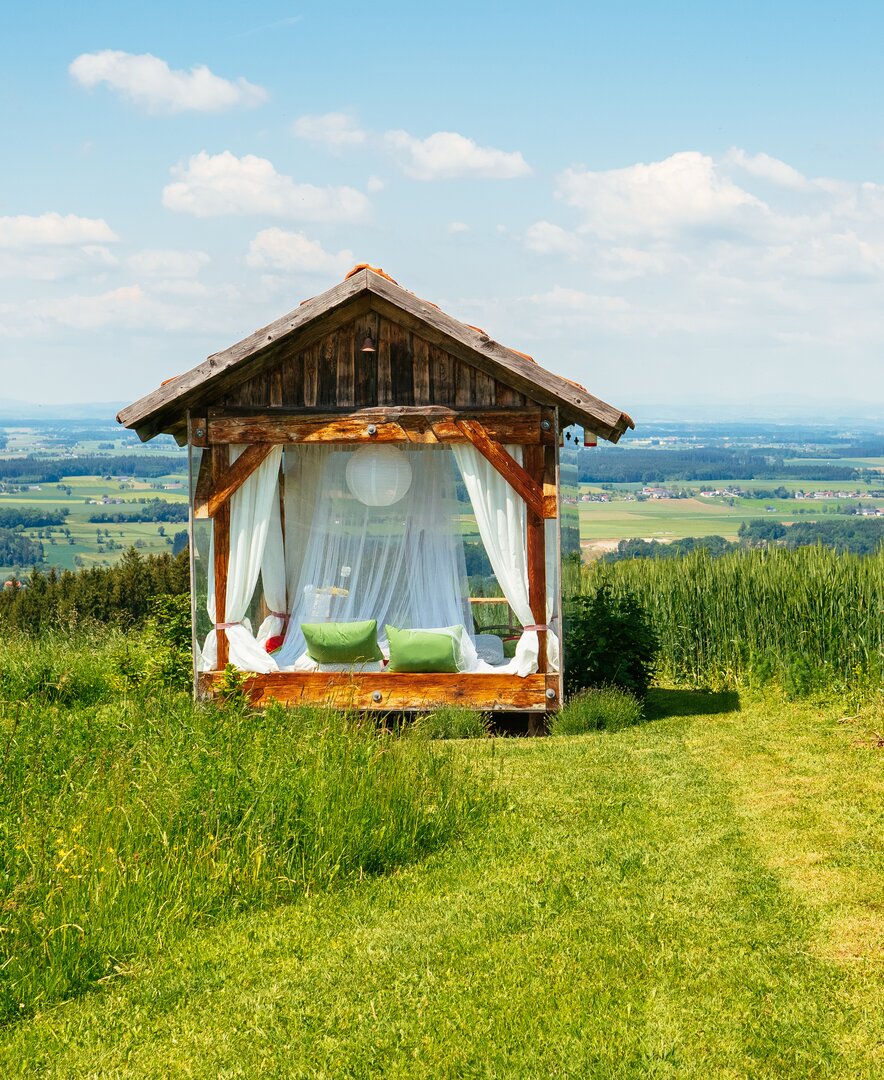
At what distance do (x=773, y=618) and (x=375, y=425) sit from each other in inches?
197

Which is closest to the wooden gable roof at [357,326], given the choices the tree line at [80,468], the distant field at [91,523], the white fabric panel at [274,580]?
the white fabric panel at [274,580]

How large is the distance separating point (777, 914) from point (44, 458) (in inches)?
3762

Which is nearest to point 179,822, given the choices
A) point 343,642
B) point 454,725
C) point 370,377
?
point 454,725

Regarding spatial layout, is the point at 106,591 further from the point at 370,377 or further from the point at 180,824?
the point at 180,824

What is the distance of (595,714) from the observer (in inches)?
398

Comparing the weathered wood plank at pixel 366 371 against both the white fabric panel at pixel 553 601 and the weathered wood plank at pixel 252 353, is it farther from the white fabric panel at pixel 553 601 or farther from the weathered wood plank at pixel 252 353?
the white fabric panel at pixel 553 601

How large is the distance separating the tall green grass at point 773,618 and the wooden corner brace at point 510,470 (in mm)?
3506

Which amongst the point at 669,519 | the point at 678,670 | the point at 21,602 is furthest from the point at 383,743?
the point at 669,519

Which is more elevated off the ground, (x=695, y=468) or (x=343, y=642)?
(x=695, y=468)

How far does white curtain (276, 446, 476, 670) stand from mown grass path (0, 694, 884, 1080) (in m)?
4.26

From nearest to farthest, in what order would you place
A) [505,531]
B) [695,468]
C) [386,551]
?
[505,531] → [386,551] → [695,468]

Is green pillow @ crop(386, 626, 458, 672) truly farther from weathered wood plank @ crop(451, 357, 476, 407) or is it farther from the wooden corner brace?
weathered wood plank @ crop(451, 357, 476, 407)

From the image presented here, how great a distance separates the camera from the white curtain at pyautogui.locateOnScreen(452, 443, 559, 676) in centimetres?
1005

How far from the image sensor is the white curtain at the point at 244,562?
10.4m
